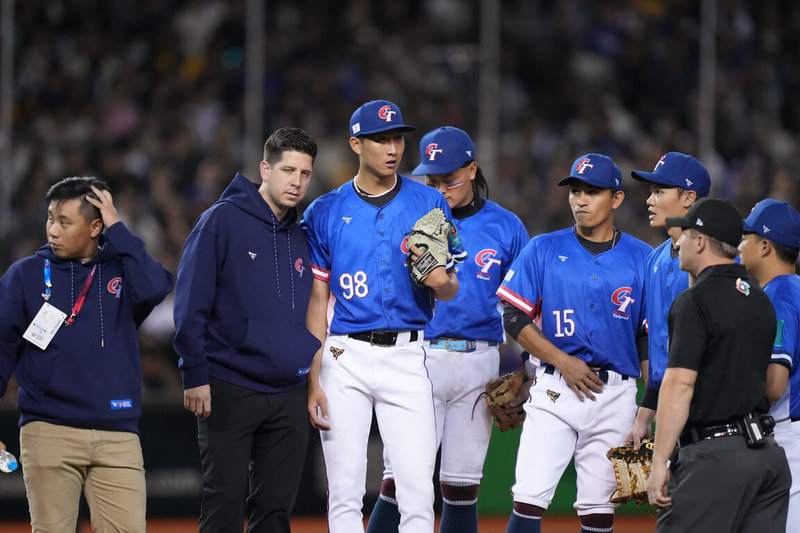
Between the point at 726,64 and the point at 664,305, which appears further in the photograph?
the point at 726,64

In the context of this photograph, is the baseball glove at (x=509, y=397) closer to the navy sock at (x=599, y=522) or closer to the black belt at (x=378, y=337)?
the navy sock at (x=599, y=522)

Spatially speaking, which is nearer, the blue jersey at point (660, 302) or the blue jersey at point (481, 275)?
the blue jersey at point (660, 302)

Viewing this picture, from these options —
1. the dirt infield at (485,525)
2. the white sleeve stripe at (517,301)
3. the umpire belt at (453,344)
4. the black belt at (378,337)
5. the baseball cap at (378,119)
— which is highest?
the baseball cap at (378,119)

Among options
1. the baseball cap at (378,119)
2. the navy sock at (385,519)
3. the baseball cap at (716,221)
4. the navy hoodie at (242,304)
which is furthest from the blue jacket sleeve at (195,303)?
the baseball cap at (716,221)

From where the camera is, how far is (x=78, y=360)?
17.0 ft

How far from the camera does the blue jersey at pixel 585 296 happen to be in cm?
597

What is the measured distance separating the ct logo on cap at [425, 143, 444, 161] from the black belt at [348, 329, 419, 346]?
149cm

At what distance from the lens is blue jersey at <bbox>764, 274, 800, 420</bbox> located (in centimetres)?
522

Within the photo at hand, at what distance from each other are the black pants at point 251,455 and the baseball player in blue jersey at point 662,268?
6.05 ft

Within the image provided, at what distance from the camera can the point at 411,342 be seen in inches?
219

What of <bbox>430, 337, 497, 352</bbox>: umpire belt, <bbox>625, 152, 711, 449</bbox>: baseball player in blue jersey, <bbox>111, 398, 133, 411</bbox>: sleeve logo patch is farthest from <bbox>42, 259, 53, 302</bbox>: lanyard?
<bbox>625, 152, 711, 449</bbox>: baseball player in blue jersey

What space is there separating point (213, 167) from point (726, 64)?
6372mm

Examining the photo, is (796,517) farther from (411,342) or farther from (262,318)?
(262,318)

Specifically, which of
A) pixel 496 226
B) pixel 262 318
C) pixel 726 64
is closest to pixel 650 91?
pixel 726 64
